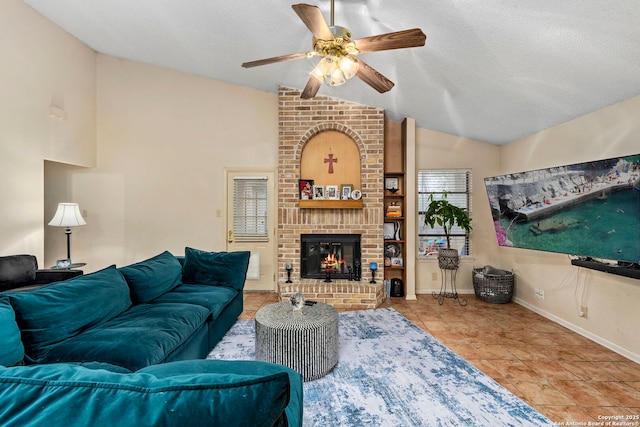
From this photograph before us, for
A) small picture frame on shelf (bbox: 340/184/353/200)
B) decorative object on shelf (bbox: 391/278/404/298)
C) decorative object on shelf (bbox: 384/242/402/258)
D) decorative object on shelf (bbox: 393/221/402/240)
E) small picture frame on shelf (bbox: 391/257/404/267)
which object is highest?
small picture frame on shelf (bbox: 340/184/353/200)

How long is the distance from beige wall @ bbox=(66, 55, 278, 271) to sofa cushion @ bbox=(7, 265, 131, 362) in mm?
2607

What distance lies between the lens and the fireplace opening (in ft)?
15.0

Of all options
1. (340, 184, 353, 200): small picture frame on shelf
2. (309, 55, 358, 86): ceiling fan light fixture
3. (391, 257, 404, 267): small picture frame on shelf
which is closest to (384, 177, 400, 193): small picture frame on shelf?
(340, 184, 353, 200): small picture frame on shelf

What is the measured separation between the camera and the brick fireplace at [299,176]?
4535mm

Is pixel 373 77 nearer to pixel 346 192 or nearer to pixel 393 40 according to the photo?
pixel 393 40

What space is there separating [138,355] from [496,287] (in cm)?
422

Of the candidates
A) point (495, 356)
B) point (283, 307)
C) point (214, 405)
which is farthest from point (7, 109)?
point (495, 356)

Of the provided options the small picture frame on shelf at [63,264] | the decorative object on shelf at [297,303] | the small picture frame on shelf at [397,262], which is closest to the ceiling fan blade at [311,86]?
the decorative object on shelf at [297,303]

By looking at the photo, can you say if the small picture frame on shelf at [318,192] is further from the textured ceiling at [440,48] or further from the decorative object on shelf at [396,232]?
the textured ceiling at [440,48]

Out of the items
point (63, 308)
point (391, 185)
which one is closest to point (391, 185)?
point (391, 185)

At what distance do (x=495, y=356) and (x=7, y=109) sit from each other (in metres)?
5.59

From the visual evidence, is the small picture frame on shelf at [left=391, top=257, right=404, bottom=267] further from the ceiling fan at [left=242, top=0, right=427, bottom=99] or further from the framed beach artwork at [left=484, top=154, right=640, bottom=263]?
the ceiling fan at [left=242, top=0, right=427, bottom=99]

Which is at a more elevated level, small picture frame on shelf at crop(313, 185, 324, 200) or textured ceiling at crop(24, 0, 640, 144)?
textured ceiling at crop(24, 0, 640, 144)

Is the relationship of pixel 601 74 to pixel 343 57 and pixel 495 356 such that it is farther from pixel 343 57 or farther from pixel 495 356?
pixel 495 356
